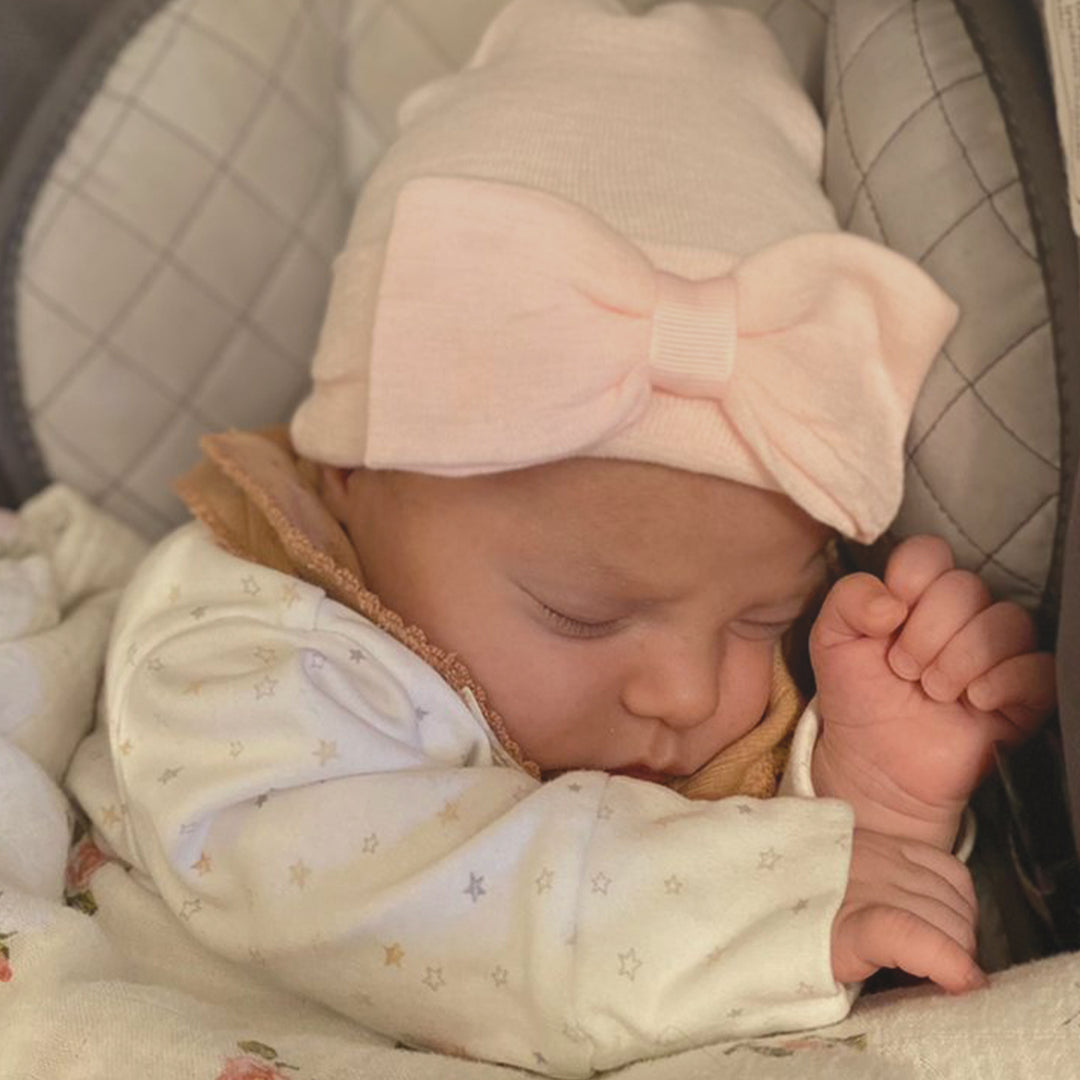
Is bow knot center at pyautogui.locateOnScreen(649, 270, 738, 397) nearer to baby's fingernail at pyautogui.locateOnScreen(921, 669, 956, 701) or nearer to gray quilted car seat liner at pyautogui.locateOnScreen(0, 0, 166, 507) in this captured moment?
baby's fingernail at pyautogui.locateOnScreen(921, 669, 956, 701)

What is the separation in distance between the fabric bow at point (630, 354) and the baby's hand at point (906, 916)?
0.24 meters

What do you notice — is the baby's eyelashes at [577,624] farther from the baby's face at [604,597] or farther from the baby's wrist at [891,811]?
the baby's wrist at [891,811]

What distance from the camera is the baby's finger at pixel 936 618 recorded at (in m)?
0.96

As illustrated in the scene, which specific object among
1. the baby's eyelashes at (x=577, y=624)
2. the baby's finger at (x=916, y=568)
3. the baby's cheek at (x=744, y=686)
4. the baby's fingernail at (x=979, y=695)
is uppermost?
the baby's finger at (x=916, y=568)

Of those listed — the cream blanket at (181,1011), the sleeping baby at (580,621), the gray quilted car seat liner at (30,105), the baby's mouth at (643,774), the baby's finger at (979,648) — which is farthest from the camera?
the gray quilted car seat liner at (30,105)

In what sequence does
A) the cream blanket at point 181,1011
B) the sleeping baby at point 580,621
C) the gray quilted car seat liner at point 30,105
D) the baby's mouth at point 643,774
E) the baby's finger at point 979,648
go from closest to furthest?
the cream blanket at point 181,1011 < the sleeping baby at point 580,621 < the baby's finger at point 979,648 < the baby's mouth at point 643,774 < the gray quilted car seat liner at point 30,105

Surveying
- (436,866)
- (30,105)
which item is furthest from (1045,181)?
(30,105)

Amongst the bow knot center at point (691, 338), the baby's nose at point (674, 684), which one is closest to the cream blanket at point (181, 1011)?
the baby's nose at point (674, 684)

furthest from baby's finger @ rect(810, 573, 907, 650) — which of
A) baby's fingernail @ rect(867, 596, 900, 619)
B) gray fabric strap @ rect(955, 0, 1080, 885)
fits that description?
gray fabric strap @ rect(955, 0, 1080, 885)

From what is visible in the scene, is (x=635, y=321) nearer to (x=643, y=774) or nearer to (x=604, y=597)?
(x=604, y=597)

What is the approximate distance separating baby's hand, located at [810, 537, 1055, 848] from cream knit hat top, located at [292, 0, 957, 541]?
0.08 m

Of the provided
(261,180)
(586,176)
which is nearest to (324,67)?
(261,180)

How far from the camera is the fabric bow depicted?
1.02 m

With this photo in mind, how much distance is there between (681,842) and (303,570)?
1.21 ft
